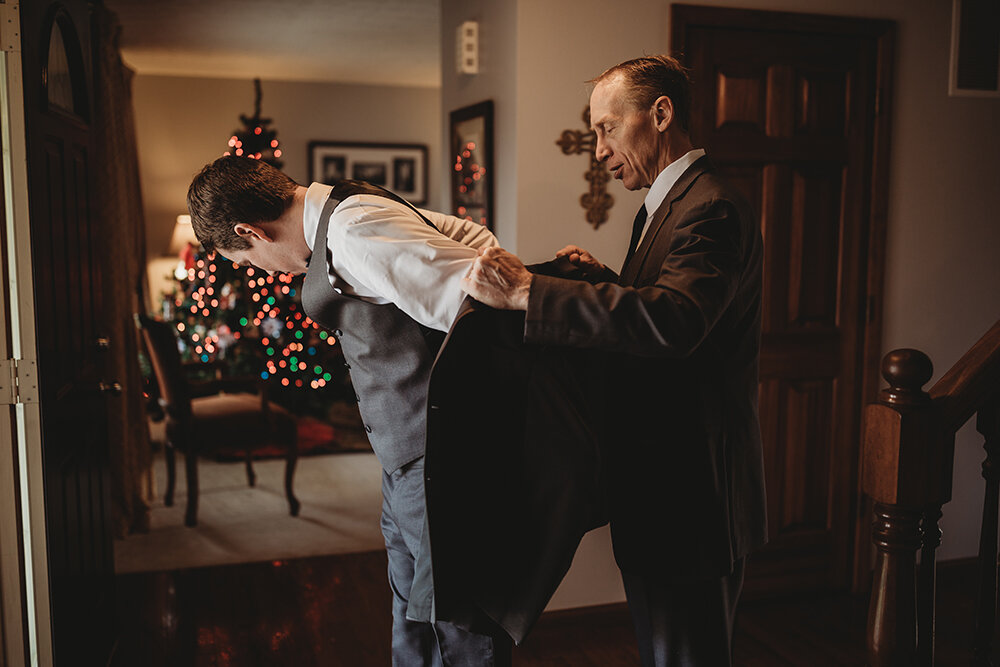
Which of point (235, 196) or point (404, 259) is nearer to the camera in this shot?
point (404, 259)

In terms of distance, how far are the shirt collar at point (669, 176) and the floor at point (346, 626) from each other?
5.49 ft

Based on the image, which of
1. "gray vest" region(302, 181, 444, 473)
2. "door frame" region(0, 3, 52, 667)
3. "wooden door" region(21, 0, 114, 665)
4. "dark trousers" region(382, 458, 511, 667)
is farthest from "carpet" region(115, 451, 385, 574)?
"gray vest" region(302, 181, 444, 473)

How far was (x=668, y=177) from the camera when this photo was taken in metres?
1.58

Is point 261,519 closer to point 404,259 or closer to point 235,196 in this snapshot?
point 235,196

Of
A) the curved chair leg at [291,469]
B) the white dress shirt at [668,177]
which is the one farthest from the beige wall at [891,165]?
the curved chair leg at [291,469]

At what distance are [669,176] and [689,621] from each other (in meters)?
0.82

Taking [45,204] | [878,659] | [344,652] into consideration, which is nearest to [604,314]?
[878,659]

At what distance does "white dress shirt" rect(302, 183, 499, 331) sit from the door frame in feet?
3.42

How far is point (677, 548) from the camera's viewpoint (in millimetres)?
Result: 1440

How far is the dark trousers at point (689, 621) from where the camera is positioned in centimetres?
145

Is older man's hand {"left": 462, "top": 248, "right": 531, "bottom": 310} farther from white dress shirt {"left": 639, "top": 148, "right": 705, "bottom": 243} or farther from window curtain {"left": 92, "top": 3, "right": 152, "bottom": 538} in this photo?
window curtain {"left": 92, "top": 3, "right": 152, "bottom": 538}

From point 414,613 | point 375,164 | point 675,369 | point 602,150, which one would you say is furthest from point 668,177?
point 375,164

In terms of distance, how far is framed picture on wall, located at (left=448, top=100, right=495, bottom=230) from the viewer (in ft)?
9.44

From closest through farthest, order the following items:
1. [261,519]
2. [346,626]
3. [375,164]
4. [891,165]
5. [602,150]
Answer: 1. [602,150]
2. [346,626]
3. [891,165]
4. [261,519]
5. [375,164]
